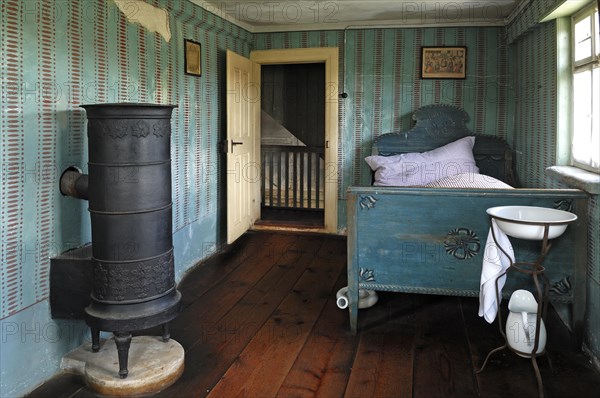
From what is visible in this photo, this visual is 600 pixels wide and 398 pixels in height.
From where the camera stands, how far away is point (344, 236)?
20.9ft

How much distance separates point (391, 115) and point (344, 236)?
1.54 m

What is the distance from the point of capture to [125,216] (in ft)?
8.81

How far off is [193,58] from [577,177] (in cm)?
336

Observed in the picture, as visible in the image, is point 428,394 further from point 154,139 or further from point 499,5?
point 499,5

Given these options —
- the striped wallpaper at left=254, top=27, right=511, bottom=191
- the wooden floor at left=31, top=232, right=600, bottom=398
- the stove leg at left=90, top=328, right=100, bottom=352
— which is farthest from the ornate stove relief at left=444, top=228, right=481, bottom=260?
the striped wallpaper at left=254, top=27, right=511, bottom=191

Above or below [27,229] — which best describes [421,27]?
above

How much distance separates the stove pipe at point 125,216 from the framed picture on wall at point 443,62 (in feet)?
13.3

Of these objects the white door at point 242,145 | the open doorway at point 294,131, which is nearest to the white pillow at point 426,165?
the white door at point 242,145

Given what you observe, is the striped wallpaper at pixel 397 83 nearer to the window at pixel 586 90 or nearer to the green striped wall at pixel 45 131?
the window at pixel 586 90

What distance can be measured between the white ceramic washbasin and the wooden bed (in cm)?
7

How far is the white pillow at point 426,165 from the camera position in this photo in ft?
17.9

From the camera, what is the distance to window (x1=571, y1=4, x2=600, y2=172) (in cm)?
347

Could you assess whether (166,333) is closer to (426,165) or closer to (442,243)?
(442,243)

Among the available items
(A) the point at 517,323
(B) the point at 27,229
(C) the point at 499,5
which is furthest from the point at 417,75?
(B) the point at 27,229
